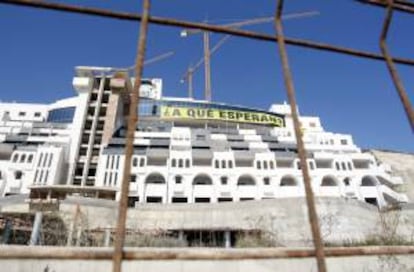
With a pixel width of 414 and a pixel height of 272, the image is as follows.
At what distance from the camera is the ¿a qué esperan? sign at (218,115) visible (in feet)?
228

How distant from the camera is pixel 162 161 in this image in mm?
49031

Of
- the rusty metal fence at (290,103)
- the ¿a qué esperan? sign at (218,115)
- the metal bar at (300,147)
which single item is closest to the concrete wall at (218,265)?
the rusty metal fence at (290,103)

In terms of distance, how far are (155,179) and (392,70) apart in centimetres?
4530

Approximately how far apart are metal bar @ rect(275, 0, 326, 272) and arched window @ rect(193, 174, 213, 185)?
45.0 metres

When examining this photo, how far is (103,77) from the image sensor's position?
6438 cm

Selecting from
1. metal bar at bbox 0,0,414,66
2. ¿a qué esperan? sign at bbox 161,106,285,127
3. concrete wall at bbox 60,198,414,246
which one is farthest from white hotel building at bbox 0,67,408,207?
metal bar at bbox 0,0,414,66

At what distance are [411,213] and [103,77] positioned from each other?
52.5m

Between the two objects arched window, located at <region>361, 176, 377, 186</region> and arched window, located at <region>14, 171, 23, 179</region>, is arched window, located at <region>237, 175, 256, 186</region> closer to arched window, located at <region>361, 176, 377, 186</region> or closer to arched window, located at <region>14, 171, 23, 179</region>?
arched window, located at <region>361, 176, 377, 186</region>

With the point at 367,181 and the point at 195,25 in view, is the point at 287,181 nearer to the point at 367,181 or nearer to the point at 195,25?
the point at 367,181

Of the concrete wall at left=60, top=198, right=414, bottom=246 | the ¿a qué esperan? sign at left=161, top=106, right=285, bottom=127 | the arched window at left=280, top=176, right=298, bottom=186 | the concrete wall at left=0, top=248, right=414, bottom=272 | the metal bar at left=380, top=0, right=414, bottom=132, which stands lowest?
the concrete wall at left=0, top=248, right=414, bottom=272

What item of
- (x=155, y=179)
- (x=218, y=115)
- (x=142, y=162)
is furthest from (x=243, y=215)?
(x=218, y=115)

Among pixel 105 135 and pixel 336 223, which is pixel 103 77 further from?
pixel 336 223

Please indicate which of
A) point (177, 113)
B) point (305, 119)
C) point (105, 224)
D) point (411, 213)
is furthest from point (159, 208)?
point (305, 119)

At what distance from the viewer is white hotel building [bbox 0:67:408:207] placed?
4497cm
